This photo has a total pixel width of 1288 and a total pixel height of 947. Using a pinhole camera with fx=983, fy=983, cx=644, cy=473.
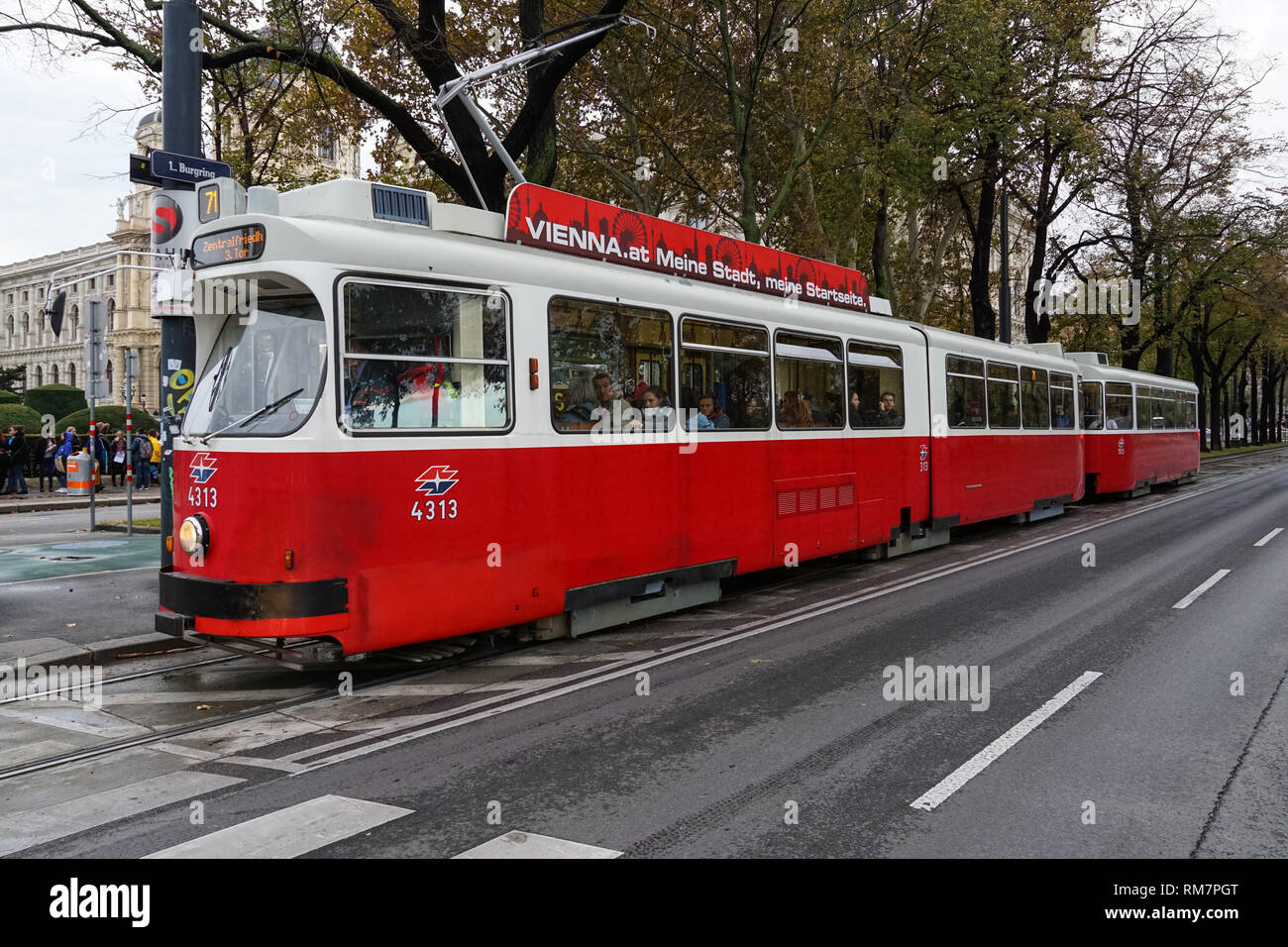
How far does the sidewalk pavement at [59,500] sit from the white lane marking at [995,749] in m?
20.0

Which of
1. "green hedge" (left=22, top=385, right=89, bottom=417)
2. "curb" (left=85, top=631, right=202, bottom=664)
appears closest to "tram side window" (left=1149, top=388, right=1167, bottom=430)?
"curb" (left=85, top=631, right=202, bottom=664)

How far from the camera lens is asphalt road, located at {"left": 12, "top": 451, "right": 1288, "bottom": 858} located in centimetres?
443

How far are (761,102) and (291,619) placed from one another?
19.6 m

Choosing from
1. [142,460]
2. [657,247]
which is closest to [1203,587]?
[657,247]

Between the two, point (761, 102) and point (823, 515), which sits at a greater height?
point (761, 102)

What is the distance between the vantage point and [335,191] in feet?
24.1

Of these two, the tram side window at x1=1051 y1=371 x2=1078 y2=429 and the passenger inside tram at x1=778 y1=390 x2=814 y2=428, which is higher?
the tram side window at x1=1051 y1=371 x2=1078 y2=429

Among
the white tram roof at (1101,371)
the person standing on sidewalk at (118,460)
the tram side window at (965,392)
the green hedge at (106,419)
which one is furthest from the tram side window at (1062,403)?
the green hedge at (106,419)

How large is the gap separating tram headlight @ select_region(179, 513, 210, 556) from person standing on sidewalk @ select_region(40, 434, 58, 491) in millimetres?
24827

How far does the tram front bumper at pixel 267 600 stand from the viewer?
21.4 feet

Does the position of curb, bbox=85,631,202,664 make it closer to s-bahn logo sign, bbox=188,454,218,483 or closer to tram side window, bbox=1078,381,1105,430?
s-bahn logo sign, bbox=188,454,218,483

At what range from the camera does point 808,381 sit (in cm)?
1124
